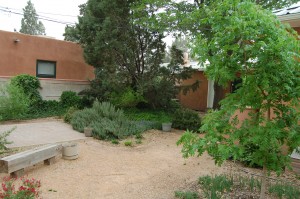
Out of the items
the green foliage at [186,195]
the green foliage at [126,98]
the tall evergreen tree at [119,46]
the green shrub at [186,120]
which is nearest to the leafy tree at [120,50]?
the tall evergreen tree at [119,46]

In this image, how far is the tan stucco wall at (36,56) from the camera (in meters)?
12.1

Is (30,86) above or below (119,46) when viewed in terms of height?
below

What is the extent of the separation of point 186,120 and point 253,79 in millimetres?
7411

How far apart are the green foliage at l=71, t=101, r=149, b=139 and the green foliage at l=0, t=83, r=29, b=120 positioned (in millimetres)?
2304

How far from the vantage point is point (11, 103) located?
983 centimetres

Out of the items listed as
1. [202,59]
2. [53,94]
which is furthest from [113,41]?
[202,59]

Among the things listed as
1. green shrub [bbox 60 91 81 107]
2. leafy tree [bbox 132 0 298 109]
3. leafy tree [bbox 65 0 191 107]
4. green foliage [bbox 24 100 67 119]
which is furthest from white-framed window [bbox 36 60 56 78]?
leafy tree [bbox 132 0 298 109]

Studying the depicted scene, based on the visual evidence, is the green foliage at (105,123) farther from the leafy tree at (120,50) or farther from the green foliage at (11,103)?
the leafy tree at (120,50)

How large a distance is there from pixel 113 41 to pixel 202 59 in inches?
336

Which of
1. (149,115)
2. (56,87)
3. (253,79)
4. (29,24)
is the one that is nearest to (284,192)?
(253,79)

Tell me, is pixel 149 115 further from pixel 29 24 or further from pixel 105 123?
pixel 29 24

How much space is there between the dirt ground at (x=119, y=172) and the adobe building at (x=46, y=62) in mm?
6693

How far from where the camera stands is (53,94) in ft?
42.9

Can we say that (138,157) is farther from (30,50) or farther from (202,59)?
(30,50)
